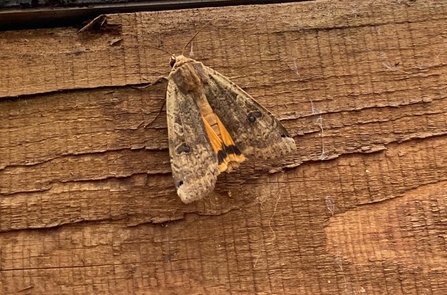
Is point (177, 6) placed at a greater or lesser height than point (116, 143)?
greater

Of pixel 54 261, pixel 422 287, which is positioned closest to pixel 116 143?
pixel 54 261

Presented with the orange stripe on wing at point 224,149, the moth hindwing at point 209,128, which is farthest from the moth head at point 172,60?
the orange stripe on wing at point 224,149

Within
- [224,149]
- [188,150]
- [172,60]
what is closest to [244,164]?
[224,149]

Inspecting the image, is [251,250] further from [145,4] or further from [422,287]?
[145,4]

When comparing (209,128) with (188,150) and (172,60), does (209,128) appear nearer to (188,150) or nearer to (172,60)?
(188,150)

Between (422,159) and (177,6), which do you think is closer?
(422,159)

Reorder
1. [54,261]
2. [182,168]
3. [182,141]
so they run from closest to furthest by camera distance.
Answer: [54,261]
[182,168]
[182,141]
